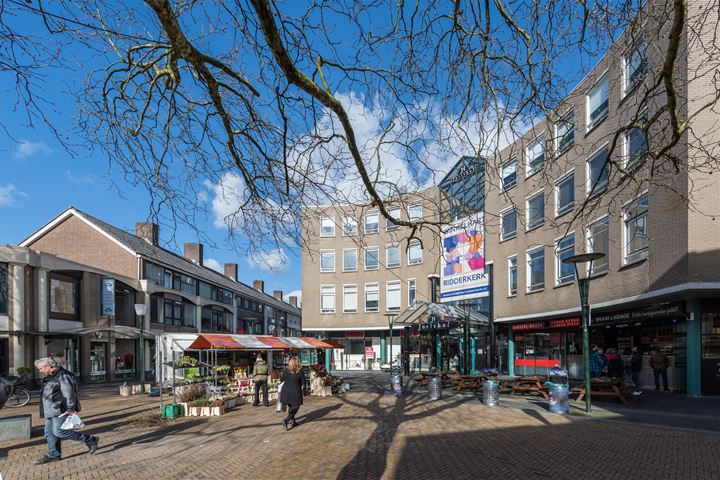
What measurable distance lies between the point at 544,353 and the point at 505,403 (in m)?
11.2

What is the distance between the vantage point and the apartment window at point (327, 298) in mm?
38094

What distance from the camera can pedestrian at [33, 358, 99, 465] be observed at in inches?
324

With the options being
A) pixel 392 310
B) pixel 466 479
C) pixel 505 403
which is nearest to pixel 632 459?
pixel 466 479

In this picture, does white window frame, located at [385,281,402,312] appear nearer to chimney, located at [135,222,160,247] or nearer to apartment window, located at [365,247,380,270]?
apartment window, located at [365,247,380,270]

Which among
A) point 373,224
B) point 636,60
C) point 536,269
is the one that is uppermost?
point 636,60

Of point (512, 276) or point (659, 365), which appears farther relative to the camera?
point (512, 276)

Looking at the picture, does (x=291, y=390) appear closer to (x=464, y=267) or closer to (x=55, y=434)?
(x=55, y=434)

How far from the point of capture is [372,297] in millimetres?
37156

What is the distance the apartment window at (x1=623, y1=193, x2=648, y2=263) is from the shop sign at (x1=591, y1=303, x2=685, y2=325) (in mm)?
1682

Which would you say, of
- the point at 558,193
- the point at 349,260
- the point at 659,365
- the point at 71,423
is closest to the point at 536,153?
the point at 659,365

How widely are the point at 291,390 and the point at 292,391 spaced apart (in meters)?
0.03

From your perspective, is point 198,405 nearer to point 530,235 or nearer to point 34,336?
point 34,336

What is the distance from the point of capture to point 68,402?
8.31 metres

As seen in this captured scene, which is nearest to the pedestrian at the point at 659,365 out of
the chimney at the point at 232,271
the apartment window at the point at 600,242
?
the apartment window at the point at 600,242
